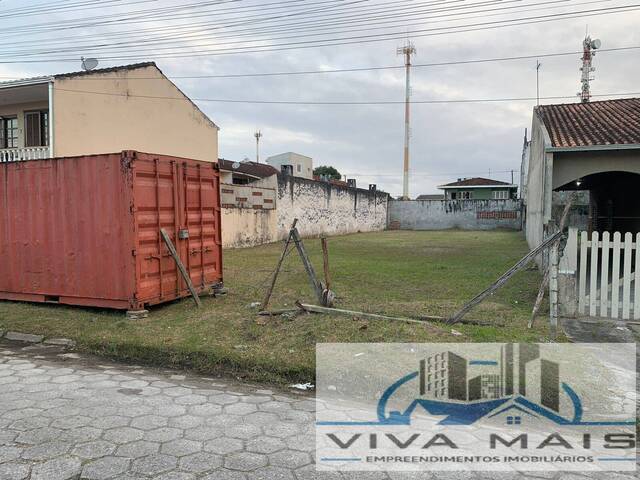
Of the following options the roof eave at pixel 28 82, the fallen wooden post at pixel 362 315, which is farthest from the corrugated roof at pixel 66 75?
Answer: the fallen wooden post at pixel 362 315

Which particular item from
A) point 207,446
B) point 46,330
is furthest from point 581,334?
point 46,330

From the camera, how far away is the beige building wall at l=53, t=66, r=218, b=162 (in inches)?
619

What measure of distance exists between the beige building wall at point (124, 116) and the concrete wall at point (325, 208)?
15.2 ft

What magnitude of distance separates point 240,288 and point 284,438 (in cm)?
584

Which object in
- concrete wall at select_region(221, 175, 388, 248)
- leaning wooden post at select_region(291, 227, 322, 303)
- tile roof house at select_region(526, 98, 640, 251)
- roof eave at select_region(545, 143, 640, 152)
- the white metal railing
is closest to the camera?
leaning wooden post at select_region(291, 227, 322, 303)

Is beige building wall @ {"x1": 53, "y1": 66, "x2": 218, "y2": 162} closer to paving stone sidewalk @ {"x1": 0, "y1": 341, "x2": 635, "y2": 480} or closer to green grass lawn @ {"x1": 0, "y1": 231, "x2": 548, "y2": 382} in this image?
green grass lawn @ {"x1": 0, "y1": 231, "x2": 548, "y2": 382}

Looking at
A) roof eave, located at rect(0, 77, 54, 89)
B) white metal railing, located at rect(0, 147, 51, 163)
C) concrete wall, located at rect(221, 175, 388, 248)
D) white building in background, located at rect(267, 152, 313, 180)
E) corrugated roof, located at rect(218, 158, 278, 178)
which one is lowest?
concrete wall, located at rect(221, 175, 388, 248)

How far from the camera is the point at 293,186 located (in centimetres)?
2334

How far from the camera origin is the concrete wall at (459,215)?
115 feet

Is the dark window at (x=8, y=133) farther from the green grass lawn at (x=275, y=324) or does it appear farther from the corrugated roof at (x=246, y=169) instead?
the green grass lawn at (x=275, y=324)

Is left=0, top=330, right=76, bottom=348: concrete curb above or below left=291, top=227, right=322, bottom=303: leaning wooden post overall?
below

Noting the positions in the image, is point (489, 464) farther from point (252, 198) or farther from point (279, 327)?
point (252, 198)

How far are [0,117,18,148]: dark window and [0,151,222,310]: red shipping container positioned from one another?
14.0m

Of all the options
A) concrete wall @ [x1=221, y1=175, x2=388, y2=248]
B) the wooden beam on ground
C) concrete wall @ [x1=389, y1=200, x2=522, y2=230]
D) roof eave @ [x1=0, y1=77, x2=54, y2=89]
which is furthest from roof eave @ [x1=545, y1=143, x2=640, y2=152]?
concrete wall @ [x1=389, y1=200, x2=522, y2=230]
